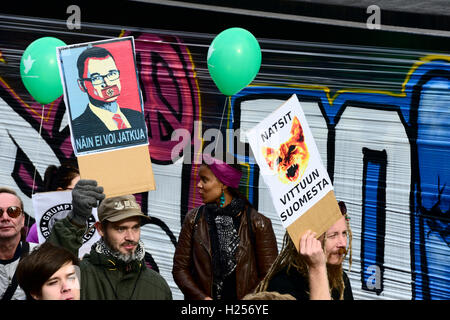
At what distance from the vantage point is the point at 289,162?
287cm

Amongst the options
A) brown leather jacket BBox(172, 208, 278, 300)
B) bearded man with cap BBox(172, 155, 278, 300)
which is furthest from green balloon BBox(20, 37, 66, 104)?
brown leather jacket BBox(172, 208, 278, 300)

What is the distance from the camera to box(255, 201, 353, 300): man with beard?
2.61m

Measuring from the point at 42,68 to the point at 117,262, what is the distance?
55.0 inches

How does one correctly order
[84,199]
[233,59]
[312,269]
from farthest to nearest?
[233,59] < [84,199] < [312,269]

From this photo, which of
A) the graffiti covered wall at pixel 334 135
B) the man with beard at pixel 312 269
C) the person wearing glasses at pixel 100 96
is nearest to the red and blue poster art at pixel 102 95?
the person wearing glasses at pixel 100 96

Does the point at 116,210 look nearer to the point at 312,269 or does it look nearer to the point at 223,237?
the point at 223,237

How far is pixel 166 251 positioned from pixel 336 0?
95.3 inches

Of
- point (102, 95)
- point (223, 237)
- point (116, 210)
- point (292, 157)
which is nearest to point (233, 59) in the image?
point (102, 95)

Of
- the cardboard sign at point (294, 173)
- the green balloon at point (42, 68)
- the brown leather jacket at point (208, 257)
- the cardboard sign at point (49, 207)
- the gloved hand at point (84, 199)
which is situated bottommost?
the brown leather jacket at point (208, 257)

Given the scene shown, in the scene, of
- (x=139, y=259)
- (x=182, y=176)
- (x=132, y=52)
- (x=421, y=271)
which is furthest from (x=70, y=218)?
(x=421, y=271)

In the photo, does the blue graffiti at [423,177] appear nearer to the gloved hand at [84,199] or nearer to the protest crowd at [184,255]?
the protest crowd at [184,255]

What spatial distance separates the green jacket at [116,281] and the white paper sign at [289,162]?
98 centimetres

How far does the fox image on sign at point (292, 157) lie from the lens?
9.30 ft

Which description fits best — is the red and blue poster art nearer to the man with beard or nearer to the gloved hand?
the gloved hand
